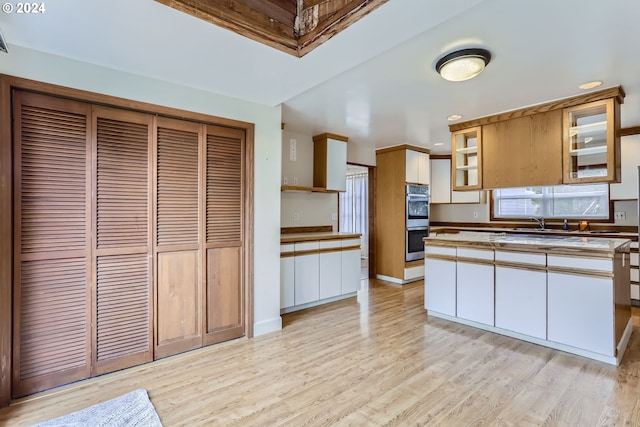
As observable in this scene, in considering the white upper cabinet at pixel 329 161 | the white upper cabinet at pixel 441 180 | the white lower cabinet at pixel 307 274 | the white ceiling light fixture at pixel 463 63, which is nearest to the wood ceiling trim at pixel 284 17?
the white ceiling light fixture at pixel 463 63

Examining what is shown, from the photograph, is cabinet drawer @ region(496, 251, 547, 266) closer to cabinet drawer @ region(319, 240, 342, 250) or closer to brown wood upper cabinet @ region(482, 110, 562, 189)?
brown wood upper cabinet @ region(482, 110, 562, 189)

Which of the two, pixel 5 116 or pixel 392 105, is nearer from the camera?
pixel 5 116

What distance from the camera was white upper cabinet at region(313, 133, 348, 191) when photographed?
4.59m

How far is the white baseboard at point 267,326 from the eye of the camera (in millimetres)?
3125

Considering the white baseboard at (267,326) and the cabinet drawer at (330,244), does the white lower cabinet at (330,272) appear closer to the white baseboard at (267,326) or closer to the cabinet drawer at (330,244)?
the cabinet drawer at (330,244)

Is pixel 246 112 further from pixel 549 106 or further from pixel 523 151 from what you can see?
pixel 549 106

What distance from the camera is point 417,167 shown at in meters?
5.39

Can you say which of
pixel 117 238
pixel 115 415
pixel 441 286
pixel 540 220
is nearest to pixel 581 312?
pixel 441 286

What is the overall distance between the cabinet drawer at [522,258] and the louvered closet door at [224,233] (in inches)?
101

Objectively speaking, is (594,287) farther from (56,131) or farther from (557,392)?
(56,131)

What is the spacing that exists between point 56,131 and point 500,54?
3210 millimetres

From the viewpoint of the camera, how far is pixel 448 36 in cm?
205

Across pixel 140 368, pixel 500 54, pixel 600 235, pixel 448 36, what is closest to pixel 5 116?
pixel 140 368

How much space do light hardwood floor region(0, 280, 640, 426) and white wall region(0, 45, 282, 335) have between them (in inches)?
20.3
